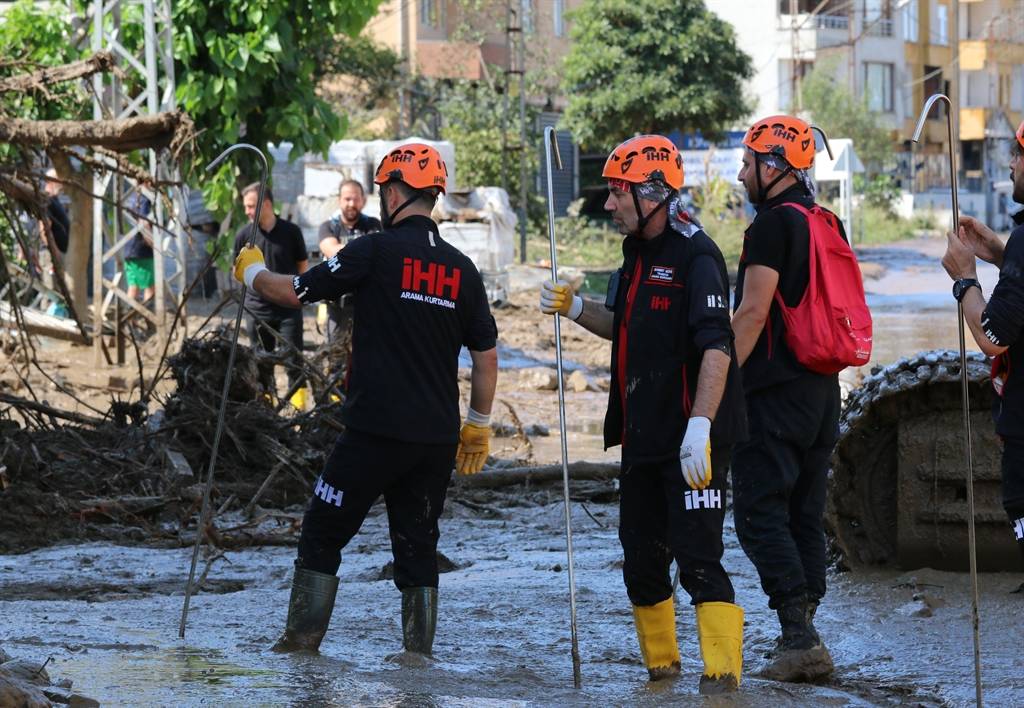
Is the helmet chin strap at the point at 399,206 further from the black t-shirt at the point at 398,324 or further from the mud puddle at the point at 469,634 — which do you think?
the mud puddle at the point at 469,634

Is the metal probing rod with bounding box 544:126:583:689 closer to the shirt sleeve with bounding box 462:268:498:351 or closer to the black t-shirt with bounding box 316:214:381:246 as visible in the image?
the shirt sleeve with bounding box 462:268:498:351

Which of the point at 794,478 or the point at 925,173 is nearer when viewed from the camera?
the point at 794,478

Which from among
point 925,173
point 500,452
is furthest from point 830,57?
point 500,452

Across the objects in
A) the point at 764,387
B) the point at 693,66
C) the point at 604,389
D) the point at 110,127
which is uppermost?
the point at 693,66

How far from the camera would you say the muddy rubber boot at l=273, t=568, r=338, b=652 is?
18.4ft

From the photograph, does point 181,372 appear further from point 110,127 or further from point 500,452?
point 500,452

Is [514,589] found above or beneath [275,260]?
beneath

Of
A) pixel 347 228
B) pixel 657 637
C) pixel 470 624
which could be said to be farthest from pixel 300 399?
pixel 657 637

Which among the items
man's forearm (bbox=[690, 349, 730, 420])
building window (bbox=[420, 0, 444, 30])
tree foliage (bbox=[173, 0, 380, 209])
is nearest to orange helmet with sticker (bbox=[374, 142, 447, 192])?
man's forearm (bbox=[690, 349, 730, 420])

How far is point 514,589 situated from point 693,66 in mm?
33721

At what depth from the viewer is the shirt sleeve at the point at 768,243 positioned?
5508mm

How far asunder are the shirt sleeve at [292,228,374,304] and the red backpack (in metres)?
1.47

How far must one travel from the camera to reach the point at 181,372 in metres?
9.75

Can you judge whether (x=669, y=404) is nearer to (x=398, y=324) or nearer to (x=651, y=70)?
(x=398, y=324)
